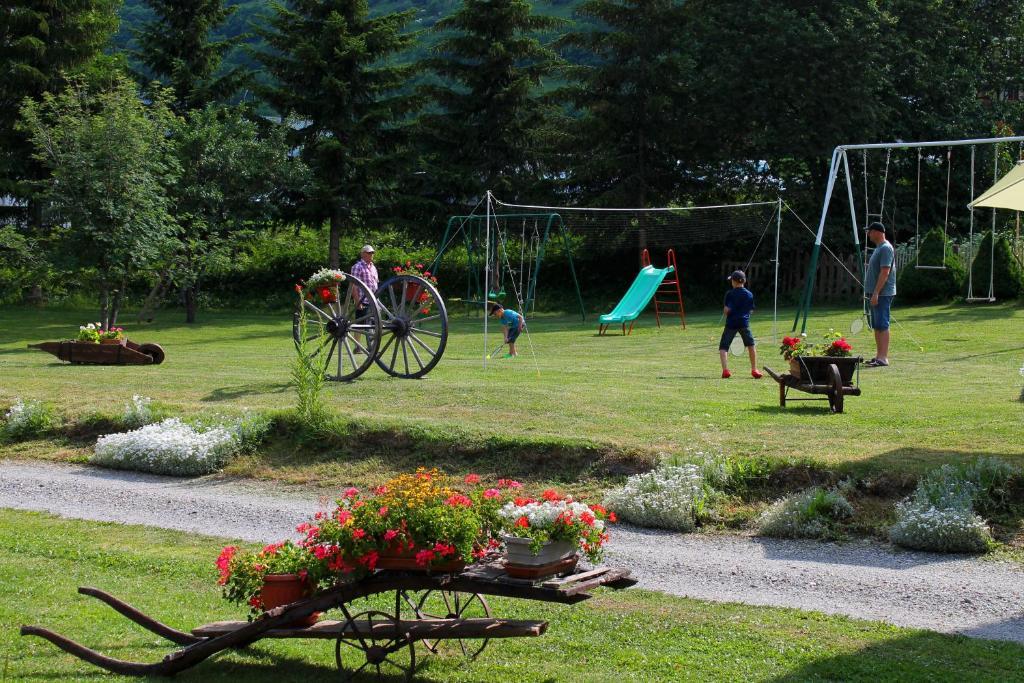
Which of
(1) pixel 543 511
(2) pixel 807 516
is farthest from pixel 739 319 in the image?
(1) pixel 543 511

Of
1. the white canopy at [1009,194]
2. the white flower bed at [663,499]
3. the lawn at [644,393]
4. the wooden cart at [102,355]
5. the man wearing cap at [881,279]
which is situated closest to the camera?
the white flower bed at [663,499]

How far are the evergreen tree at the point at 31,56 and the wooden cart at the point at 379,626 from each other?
2783 centimetres

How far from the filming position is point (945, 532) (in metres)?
8.57

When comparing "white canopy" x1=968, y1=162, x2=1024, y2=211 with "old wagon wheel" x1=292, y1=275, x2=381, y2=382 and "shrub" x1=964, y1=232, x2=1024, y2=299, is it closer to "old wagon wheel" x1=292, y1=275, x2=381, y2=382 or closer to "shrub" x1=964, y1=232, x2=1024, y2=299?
"old wagon wheel" x1=292, y1=275, x2=381, y2=382

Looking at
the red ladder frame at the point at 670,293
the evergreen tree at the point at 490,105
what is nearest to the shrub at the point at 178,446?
the red ladder frame at the point at 670,293

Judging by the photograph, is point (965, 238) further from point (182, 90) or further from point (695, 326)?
point (182, 90)

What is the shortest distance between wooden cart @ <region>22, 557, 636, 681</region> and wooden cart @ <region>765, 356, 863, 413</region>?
6.70 meters

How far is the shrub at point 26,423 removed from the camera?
46.4 ft

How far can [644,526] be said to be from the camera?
981cm

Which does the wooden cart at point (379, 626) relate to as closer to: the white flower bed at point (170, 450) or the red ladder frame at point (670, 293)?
the white flower bed at point (170, 450)

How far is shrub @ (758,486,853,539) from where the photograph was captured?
9.21 m

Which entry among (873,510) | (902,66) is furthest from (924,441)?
(902,66)

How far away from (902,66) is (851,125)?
9.78ft

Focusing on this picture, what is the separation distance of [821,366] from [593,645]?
22.3ft
